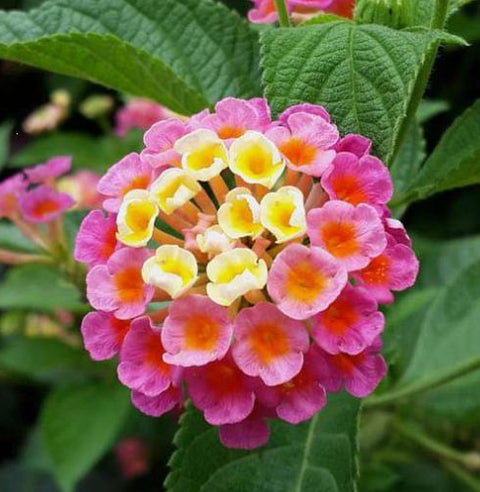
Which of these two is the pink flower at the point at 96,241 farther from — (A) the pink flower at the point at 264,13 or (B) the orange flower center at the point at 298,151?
(A) the pink flower at the point at 264,13

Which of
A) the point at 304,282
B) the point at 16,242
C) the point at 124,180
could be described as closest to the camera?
the point at 304,282

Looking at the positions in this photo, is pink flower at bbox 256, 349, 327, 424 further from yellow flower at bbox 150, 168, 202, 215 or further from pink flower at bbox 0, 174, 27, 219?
pink flower at bbox 0, 174, 27, 219

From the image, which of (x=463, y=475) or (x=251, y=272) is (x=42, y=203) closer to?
(x=251, y=272)

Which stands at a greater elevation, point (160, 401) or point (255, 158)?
point (255, 158)

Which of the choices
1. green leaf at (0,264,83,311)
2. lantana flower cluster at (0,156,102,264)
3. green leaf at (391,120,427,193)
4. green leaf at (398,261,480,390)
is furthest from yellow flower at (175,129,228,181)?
green leaf at (0,264,83,311)

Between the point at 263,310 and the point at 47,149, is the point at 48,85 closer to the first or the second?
the point at 47,149

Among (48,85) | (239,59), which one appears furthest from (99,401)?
(48,85)

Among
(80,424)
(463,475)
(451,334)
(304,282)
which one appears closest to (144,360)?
(304,282)
